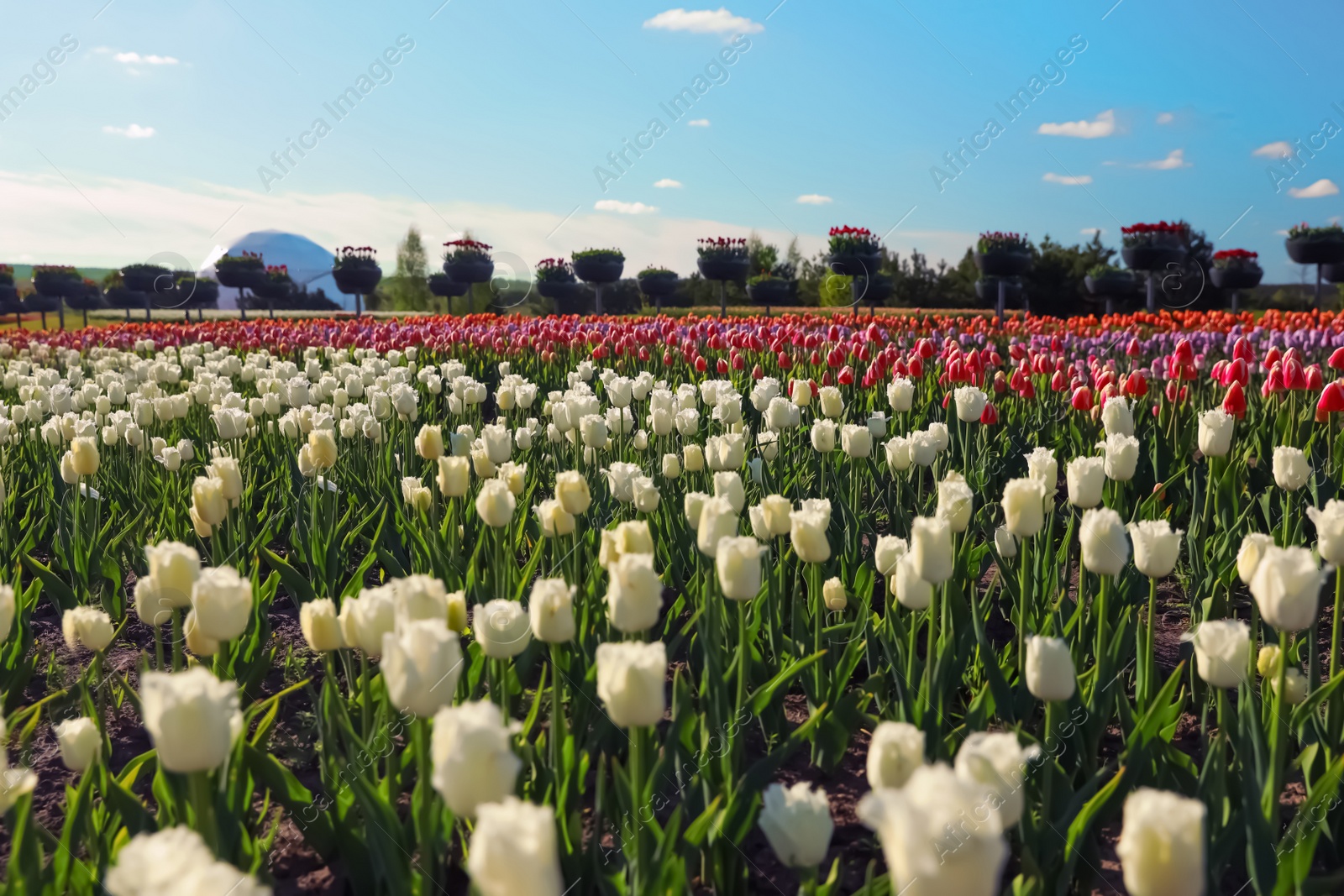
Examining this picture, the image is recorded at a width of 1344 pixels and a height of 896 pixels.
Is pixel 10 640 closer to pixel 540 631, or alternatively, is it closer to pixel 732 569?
pixel 540 631

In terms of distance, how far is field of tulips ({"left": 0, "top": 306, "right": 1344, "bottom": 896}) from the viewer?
1478 mm

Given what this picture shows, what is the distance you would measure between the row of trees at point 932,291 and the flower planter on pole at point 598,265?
7.53 m

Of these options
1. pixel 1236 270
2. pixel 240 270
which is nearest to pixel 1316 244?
pixel 1236 270

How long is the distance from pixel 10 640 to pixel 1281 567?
12.1 feet

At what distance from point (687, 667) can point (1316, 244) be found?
63.5ft

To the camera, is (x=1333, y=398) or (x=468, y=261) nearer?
(x=1333, y=398)

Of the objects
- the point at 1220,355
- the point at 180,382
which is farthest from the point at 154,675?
the point at 1220,355

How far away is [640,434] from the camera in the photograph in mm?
4801

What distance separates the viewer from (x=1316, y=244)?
1773 cm

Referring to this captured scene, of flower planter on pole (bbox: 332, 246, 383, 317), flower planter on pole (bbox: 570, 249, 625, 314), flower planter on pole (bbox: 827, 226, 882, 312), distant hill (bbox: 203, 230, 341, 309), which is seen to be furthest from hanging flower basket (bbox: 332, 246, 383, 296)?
distant hill (bbox: 203, 230, 341, 309)

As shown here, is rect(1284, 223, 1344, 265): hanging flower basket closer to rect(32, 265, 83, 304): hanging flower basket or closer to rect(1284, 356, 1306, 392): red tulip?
rect(1284, 356, 1306, 392): red tulip

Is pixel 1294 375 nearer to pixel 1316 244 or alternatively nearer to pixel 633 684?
pixel 633 684

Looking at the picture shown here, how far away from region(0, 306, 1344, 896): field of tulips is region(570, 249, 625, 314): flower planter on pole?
14.7 m

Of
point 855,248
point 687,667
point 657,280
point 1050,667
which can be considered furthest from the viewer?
point 657,280
